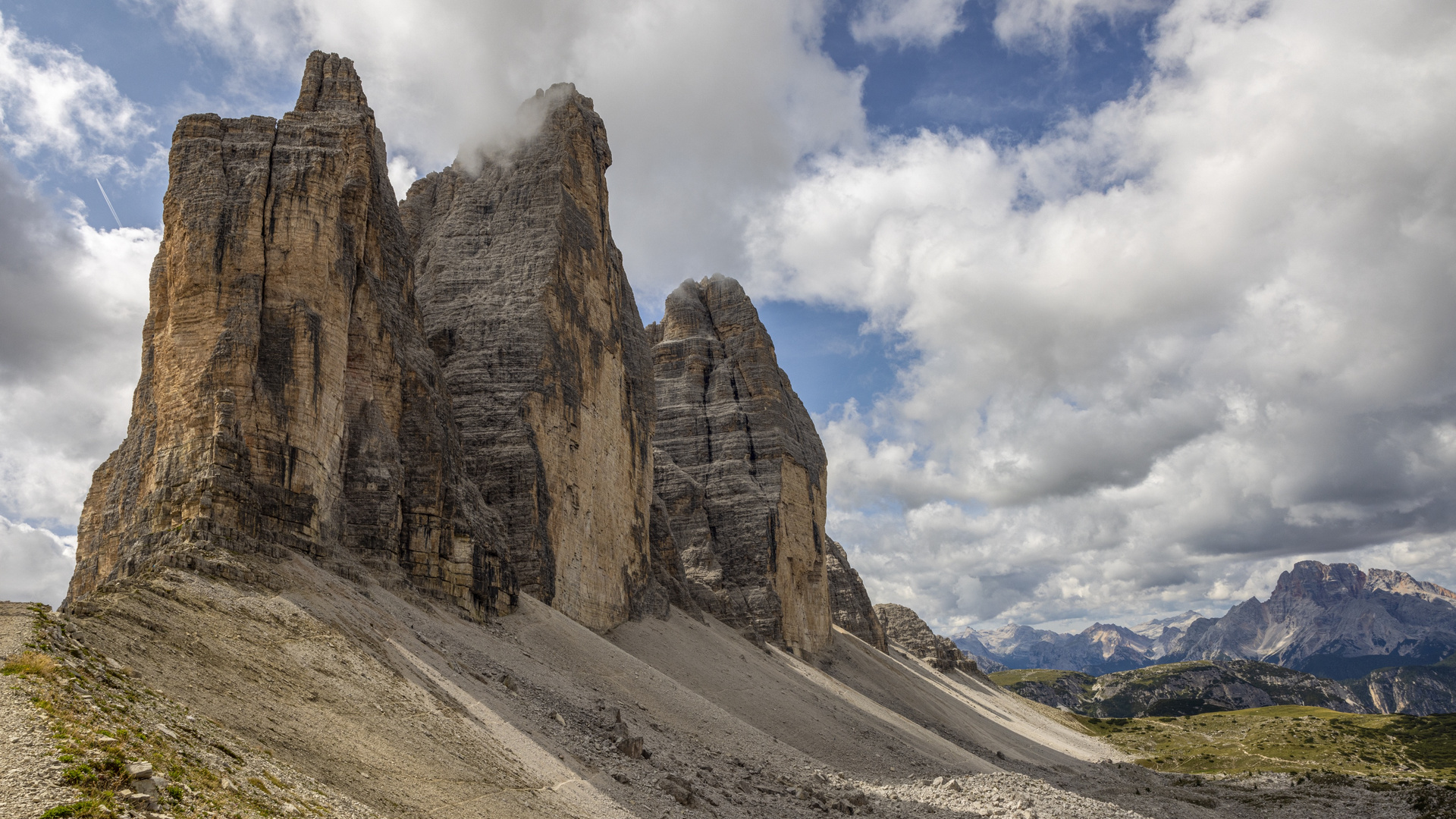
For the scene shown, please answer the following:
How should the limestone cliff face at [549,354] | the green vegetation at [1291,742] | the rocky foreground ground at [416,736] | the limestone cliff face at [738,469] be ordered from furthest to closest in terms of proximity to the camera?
the green vegetation at [1291,742]
the limestone cliff face at [738,469]
the limestone cliff face at [549,354]
the rocky foreground ground at [416,736]

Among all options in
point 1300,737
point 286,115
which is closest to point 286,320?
point 286,115

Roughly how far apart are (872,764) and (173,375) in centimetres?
3233

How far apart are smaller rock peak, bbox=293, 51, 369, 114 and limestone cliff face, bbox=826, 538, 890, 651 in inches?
2870

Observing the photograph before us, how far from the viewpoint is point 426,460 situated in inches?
1481

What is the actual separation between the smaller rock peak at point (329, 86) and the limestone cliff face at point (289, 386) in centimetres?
7

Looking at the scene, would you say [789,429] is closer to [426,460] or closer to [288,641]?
[426,460]

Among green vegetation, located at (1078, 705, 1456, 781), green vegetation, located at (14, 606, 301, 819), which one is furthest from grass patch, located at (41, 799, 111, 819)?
green vegetation, located at (1078, 705, 1456, 781)

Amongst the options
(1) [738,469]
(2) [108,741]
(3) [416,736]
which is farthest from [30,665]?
(1) [738,469]

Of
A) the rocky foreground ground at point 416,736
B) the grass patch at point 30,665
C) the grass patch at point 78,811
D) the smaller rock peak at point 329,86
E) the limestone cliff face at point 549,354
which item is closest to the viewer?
the grass patch at point 78,811

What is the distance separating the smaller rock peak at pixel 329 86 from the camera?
129 ft

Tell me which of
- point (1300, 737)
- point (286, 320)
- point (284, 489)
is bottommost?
point (1300, 737)

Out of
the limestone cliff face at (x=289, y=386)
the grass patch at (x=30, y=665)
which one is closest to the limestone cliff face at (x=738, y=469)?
the limestone cliff face at (x=289, y=386)

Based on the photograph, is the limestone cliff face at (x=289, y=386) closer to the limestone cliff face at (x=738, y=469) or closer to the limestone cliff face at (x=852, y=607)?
the limestone cliff face at (x=738, y=469)

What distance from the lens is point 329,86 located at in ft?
131
